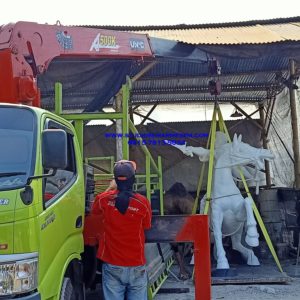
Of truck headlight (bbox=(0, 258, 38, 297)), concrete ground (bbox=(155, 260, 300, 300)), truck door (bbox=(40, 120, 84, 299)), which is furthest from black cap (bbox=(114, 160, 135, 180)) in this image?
concrete ground (bbox=(155, 260, 300, 300))

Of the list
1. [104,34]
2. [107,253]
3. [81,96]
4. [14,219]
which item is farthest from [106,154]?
[14,219]

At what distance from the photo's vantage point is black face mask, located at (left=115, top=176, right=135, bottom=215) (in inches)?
155

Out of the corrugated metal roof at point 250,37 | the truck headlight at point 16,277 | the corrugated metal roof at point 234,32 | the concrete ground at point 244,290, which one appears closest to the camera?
the truck headlight at point 16,277

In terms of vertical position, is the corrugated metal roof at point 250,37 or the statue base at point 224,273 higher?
the corrugated metal roof at point 250,37

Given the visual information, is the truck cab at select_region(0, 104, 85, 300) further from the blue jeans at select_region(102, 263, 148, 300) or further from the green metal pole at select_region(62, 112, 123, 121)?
the green metal pole at select_region(62, 112, 123, 121)

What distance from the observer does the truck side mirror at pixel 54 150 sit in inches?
128

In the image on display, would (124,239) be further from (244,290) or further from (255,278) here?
(255,278)

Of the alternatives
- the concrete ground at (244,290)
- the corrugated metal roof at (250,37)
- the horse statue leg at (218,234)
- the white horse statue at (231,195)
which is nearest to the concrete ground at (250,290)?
the concrete ground at (244,290)

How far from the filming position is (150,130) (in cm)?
1245

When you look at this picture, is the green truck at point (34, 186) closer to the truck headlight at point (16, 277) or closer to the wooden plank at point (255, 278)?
the truck headlight at point (16, 277)

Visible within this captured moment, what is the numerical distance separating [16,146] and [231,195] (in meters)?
4.92

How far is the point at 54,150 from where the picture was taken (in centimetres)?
326

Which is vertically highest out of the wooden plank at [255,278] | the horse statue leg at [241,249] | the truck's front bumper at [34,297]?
the truck's front bumper at [34,297]

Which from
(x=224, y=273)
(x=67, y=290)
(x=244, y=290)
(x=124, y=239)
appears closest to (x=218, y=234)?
(x=224, y=273)
